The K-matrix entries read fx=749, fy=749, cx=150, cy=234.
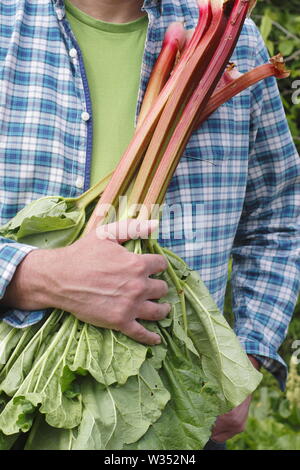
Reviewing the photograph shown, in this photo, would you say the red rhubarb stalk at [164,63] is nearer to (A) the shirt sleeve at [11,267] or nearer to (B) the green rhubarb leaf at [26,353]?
(A) the shirt sleeve at [11,267]

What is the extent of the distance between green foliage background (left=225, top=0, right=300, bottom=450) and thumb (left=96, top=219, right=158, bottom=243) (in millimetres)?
1877

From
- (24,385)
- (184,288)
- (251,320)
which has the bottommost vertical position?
(251,320)

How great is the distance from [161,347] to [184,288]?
0.61 ft

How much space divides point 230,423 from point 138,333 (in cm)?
80

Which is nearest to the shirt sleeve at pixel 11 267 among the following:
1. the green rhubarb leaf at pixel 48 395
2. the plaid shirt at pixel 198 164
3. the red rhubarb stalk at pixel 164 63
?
the plaid shirt at pixel 198 164

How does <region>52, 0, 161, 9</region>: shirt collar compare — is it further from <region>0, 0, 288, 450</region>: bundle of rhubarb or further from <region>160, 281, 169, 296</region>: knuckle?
<region>160, 281, 169, 296</region>: knuckle

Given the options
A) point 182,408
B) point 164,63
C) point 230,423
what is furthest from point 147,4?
point 230,423

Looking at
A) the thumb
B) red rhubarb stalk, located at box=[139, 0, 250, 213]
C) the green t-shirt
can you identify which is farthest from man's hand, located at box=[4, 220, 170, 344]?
the green t-shirt

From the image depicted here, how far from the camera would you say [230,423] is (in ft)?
7.38

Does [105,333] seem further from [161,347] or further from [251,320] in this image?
[251,320]

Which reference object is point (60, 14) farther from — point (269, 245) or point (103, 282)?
point (269, 245)

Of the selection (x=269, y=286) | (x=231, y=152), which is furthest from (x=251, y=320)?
(x=231, y=152)

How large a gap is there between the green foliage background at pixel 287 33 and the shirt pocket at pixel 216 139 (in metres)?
1.48

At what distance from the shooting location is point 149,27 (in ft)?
6.64
